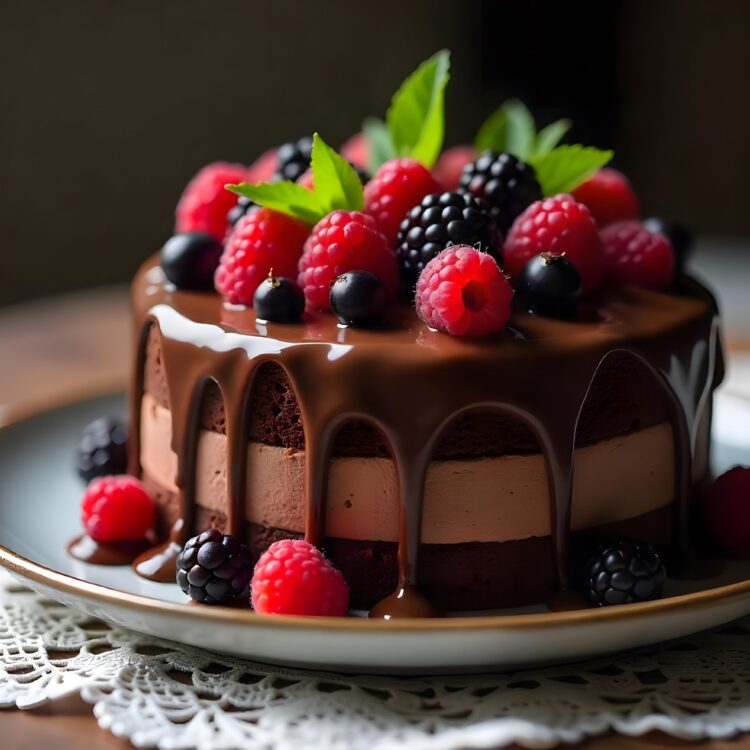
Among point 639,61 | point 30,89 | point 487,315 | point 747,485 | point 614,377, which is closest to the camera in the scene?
point 487,315

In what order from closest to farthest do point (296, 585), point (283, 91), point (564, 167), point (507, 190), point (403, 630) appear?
point (403, 630) < point (296, 585) < point (507, 190) < point (564, 167) < point (283, 91)

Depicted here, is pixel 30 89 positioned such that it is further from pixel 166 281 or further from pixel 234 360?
pixel 234 360

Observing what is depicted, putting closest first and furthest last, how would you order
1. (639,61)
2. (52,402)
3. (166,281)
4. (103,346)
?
(166,281) < (52,402) < (103,346) < (639,61)

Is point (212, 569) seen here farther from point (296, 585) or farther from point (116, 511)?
point (116, 511)

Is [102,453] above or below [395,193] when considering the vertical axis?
below

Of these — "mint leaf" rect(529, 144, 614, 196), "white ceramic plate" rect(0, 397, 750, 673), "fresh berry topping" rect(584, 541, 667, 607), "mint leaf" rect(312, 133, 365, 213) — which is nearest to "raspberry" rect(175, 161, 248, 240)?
"mint leaf" rect(312, 133, 365, 213)

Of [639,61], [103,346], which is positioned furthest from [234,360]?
[639,61]

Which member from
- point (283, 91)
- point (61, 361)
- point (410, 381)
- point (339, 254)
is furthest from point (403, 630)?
point (283, 91)
